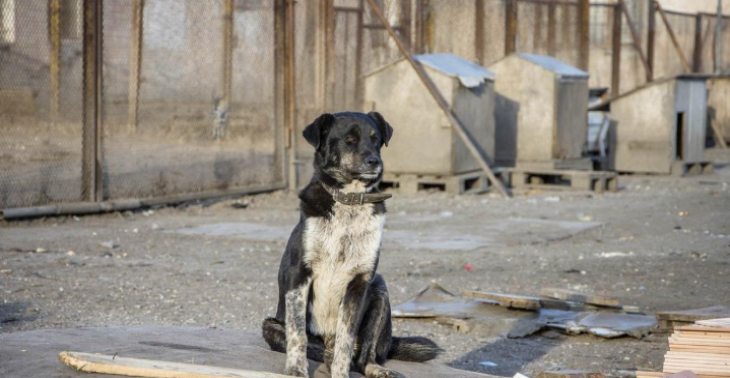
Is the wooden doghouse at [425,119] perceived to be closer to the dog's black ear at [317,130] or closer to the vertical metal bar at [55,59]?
the vertical metal bar at [55,59]

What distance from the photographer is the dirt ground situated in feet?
22.5

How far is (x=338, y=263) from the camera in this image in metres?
4.48

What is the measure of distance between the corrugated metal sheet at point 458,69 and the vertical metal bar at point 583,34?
466cm

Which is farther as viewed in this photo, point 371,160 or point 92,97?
point 92,97

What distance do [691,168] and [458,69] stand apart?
18.6 feet

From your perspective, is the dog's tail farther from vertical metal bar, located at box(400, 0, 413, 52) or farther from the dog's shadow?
vertical metal bar, located at box(400, 0, 413, 52)

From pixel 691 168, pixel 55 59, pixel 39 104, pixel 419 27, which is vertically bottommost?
pixel 691 168

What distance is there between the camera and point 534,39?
1958 centimetres

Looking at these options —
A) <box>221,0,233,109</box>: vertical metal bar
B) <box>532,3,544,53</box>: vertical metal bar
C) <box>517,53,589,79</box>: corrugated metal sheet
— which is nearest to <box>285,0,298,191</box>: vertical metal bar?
<box>221,0,233,109</box>: vertical metal bar

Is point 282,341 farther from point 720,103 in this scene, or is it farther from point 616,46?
point 720,103

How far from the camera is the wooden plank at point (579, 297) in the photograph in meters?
7.31

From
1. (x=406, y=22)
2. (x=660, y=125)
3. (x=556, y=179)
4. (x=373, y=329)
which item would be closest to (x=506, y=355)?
(x=373, y=329)

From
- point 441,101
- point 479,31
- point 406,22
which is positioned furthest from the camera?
point 479,31

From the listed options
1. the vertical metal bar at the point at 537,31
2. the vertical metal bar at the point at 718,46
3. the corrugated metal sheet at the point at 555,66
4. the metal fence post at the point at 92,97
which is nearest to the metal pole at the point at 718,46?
the vertical metal bar at the point at 718,46
